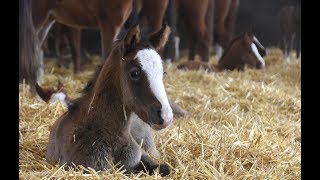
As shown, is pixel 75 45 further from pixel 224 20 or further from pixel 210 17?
pixel 224 20

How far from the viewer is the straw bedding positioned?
237 cm

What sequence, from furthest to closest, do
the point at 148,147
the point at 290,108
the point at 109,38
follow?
the point at 109,38
the point at 290,108
the point at 148,147

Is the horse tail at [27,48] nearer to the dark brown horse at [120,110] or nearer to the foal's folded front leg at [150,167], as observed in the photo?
the dark brown horse at [120,110]

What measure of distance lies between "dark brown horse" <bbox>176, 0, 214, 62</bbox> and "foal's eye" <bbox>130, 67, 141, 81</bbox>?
4.88 m

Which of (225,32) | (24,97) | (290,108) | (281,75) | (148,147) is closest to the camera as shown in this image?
(148,147)

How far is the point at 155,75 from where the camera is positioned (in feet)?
6.99

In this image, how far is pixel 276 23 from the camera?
9242 mm

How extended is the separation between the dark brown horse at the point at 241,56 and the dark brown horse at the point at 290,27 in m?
2.27

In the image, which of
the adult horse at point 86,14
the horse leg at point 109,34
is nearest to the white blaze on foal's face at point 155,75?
the adult horse at point 86,14

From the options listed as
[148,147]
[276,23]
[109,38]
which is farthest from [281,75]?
[148,147]

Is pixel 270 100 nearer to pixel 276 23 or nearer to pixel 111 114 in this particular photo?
pixel 111 114

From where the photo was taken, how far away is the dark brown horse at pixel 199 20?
696cm

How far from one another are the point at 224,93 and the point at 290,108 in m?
0.62
